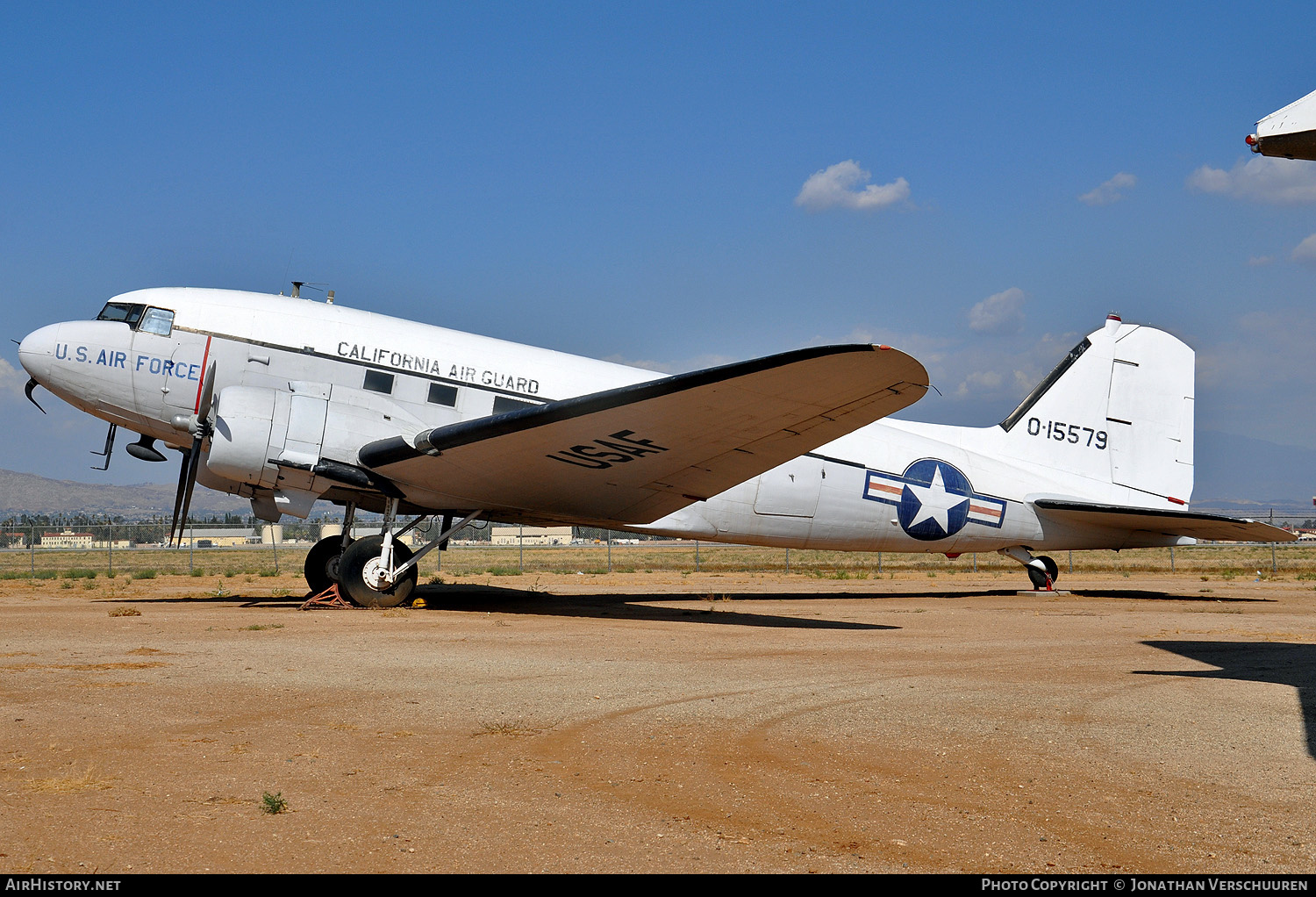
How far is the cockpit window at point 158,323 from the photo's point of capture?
46.6 ft

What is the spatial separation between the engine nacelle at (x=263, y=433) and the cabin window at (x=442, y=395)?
5.12 feet

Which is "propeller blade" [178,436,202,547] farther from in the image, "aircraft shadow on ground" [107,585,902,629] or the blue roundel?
the blue roundel

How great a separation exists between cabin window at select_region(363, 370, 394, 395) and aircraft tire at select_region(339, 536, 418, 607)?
223cm

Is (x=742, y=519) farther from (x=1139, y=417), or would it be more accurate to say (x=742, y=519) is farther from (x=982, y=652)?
(x=1139, y=417)

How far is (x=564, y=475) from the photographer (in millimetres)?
13930

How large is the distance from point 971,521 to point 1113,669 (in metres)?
9.15

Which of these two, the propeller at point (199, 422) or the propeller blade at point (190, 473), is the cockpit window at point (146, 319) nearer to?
the propeller at point (199, 422)

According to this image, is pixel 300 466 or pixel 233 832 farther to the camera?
pixel 300 466

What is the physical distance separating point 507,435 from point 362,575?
3.38m

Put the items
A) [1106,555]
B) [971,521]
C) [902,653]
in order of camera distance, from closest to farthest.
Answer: [902,653] → [971,521] → [1106,555]

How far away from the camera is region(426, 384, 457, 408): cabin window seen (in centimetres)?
1479

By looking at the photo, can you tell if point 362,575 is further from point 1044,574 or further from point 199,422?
point 1044,574

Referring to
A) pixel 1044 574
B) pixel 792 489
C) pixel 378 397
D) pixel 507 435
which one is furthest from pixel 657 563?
pixel 507 435

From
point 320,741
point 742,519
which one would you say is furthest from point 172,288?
point 320,741
